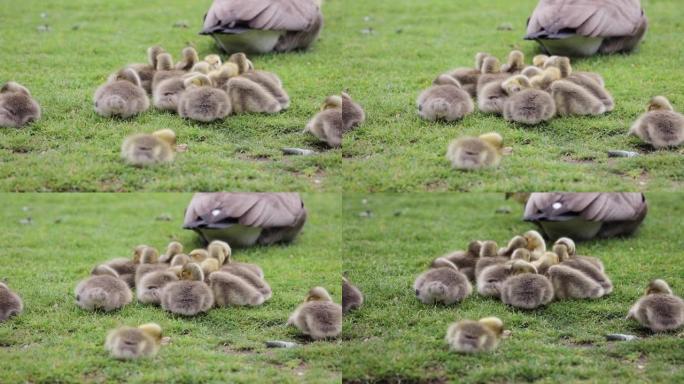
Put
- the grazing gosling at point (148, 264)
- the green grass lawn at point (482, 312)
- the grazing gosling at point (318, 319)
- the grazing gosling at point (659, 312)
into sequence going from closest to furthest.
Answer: the green grass lawn at point (482, 312) < the grazing gosling at point (659, 312) < the grazing gosling at point (318, 319) < the grazing gosling at point (148, 264)

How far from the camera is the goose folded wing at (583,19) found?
39.9 ft

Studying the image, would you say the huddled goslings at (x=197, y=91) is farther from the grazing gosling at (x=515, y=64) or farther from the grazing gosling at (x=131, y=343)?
the grazing gosling at (x=131, y=343)

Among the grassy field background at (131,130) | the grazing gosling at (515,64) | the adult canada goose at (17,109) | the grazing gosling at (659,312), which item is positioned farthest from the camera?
the grazing gosling at (515,64)

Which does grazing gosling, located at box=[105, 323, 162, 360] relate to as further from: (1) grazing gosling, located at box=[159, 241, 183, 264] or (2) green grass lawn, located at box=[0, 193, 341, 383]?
(1) grazing gosling, located at box=[159, 241, 183, 264]

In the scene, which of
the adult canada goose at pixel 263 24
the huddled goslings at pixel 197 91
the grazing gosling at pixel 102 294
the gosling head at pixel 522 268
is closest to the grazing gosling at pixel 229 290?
the grazing gosling at pixel 102 294

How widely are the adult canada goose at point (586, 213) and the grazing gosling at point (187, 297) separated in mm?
3300

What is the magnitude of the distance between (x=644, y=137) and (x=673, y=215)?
226 cm

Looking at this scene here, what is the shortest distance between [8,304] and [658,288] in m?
5.46

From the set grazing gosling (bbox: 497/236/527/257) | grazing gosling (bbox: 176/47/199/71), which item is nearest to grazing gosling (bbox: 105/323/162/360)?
grazing gosling (bbox: 497/236/527/257)

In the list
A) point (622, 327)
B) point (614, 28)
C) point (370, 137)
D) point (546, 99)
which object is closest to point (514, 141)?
point (546, 99)

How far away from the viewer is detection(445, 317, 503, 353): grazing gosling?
856 cm

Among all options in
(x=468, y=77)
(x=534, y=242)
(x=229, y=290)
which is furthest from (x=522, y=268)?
(x=468, y=77)

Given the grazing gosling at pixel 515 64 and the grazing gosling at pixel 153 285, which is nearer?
the grazing gosling at pixel 153 285

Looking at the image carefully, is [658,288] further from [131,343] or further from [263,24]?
[263,24]
